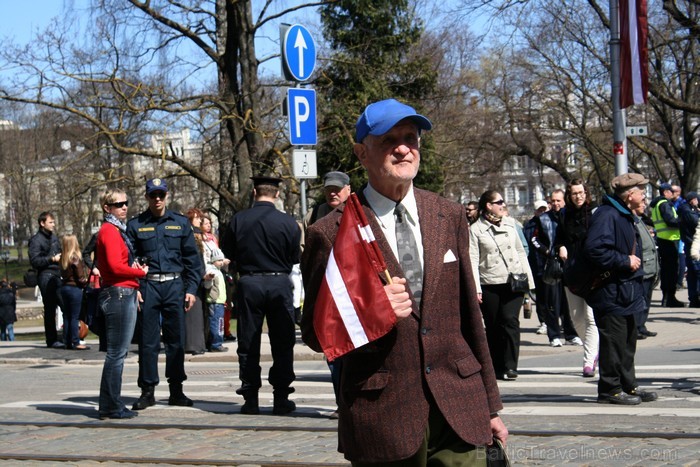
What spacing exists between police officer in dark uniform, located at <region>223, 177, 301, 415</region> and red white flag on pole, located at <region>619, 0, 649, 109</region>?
8787 mm

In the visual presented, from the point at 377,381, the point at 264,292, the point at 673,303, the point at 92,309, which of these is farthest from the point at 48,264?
the point at 377,381

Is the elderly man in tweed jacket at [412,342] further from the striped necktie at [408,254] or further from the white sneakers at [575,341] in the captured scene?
the white sneakers at [575,341]

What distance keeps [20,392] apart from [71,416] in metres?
2.59

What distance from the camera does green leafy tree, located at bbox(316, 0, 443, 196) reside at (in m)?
22.9

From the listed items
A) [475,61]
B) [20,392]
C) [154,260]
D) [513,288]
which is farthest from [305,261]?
[475,61]

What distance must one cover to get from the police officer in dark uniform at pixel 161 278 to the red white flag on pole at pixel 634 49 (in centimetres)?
913

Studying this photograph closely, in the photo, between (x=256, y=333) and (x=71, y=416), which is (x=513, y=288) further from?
(x=71, y=416)

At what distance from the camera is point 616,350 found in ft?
27.5

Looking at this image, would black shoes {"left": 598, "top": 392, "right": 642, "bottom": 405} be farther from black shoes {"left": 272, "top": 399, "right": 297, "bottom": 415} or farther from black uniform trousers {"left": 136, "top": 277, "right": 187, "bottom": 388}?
black uniform trousers {"left": 136, "top": 277, "right": 187, "bottom": 388}

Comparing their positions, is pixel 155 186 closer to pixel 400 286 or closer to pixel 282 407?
pixel 282 407

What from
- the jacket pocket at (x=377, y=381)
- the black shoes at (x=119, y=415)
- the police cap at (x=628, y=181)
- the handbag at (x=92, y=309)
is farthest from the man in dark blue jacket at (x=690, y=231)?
the jacket pocket at (x=377, y=381)

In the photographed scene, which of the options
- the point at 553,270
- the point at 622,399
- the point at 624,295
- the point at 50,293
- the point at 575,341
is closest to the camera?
the point at 624,295

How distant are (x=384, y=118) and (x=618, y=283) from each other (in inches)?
208

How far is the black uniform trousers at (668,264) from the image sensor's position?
17641 mm
